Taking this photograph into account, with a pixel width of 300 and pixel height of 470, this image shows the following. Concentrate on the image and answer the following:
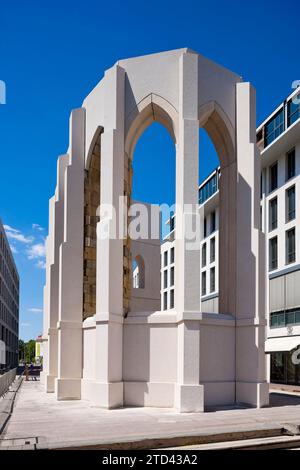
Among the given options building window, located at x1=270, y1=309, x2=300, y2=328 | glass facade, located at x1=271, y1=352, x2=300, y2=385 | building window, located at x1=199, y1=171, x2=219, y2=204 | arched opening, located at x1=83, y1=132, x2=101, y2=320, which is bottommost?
glass facade, located at x1=271, y1=352, x2=300, y2=385

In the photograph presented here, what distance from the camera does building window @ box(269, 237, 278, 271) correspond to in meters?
34.4

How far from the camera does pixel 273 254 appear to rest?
3469 cm

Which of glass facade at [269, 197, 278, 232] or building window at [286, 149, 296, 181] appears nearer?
building window at [286, 149, 296, 181]

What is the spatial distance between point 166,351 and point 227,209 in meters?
6.04

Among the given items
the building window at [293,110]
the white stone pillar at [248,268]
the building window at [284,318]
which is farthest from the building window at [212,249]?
the white stone pillar at [248,268]

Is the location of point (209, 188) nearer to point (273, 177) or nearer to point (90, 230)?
point (273, 177)

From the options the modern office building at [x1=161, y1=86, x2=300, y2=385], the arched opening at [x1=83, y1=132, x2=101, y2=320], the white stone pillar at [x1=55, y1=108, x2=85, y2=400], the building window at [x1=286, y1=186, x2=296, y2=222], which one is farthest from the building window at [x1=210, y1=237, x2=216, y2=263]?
the white stone pillar at [x1=55, y1=108, x2=85, y2=400]

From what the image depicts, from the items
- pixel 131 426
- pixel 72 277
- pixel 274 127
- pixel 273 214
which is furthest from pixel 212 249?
pixel 131 426

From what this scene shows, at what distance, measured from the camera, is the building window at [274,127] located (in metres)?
33.2

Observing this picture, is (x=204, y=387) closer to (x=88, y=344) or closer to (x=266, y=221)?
(x=88, y=344)

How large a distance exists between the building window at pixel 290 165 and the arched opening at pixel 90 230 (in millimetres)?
15623

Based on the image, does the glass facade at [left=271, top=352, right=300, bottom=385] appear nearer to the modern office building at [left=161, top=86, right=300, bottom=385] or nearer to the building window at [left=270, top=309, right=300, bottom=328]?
the modern office building at [left=161, top=86, right=300, bottom=385]

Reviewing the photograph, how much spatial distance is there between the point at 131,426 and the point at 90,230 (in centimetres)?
1025

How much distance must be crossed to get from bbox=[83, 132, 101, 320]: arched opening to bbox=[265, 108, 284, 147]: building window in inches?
627
